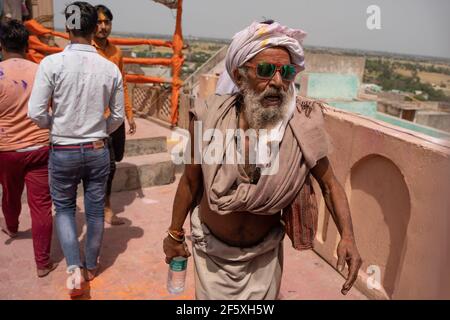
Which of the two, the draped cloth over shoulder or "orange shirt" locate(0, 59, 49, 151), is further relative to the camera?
"orange shirt" locate(0, 59, 49, 151)

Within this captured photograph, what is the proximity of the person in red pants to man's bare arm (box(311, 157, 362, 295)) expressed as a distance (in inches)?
81.8

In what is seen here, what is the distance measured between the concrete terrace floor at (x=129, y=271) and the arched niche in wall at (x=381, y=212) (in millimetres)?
365

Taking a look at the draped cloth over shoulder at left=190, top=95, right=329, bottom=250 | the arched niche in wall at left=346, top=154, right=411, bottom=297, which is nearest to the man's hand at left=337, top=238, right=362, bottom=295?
the draped cloth over shoulder at left=190, top=95, right=329, bottom=250

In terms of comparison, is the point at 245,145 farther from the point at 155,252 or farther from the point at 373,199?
the point at 155,252

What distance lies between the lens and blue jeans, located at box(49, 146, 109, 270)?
2.62m

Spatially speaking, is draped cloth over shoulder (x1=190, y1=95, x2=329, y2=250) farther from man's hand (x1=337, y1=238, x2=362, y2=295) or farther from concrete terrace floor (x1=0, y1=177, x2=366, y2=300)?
concrete terrace floor (x1=0, y1=177, x2=366, y2=300)

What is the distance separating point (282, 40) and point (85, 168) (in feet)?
5.41

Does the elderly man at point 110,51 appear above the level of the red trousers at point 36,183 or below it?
above

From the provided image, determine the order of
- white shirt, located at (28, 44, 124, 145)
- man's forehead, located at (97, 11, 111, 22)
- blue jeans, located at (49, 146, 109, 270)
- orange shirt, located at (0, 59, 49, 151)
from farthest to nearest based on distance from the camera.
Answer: man's forehead, located at (97, 11, 111, 22) → orange shirt, located at (0, 59, 49, 151) → blue jeans, located at (49, 146, 109, 270) → white shirt, located at (28, 44, 124, 145)

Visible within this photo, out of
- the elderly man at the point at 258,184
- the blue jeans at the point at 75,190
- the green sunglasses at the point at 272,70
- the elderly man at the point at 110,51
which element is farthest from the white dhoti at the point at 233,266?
the elderly man at the point at 110,51

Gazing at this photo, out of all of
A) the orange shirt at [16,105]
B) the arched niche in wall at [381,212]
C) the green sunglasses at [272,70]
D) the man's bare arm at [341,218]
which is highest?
the green sunglasses at [272,70]

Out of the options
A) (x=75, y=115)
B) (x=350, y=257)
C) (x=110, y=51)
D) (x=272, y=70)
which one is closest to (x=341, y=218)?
(x=350, y=257)

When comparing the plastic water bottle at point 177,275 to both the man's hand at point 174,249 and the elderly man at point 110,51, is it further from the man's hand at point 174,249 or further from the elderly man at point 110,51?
the elderly man at point 110,51

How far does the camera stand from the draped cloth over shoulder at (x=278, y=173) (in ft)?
5.53
